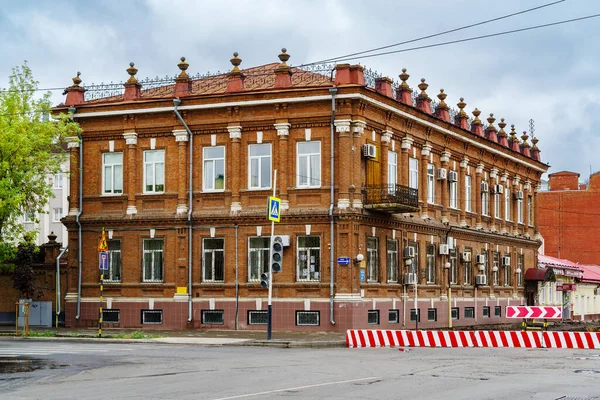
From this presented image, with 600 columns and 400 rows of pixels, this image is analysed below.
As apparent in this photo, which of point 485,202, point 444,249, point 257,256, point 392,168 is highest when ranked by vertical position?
point 392,168

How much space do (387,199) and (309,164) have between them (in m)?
3.35

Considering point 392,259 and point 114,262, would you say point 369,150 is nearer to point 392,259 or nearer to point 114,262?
point 392,259

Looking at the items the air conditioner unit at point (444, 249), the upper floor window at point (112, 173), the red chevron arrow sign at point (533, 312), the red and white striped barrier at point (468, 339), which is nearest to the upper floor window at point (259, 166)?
the upper floor window at point (112, 173)

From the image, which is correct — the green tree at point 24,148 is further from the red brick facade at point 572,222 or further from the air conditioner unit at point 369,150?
the red brick facade at point 572,222

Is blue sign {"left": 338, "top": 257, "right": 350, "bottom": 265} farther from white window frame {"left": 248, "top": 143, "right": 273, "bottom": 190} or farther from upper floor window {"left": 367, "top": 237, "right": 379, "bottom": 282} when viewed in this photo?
white window frame {"left": 248, "top": 143, "right": 273, "bottom": 190}

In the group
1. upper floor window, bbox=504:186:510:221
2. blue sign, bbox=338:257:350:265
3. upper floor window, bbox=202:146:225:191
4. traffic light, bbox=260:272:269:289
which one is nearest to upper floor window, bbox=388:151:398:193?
blue sign, bbox=338:257:350:265

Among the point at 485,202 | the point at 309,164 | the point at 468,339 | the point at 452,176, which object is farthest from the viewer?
the point at 485,202

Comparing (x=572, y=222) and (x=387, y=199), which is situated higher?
(x=572, y=222)

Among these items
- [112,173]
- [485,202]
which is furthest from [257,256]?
[485,202]

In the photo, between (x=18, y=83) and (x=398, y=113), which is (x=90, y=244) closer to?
(x=18, y=83)

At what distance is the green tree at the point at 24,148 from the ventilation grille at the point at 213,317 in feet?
25.7

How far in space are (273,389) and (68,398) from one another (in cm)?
342

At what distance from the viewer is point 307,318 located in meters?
37.7

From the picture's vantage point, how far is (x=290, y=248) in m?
38.2
